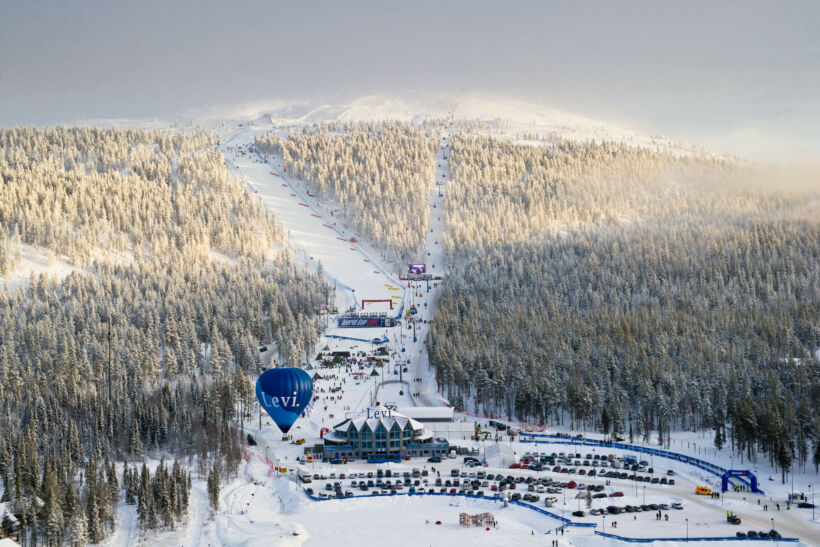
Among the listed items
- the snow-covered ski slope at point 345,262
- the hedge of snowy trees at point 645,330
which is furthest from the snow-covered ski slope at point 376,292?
the hedge of snowy trees at point 645,330

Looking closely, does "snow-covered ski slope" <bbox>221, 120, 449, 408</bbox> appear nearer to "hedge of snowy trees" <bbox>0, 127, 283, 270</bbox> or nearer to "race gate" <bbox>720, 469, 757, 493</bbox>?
"hedge of snowy trees" <bbox>0, 127, 283, 270</bbox>

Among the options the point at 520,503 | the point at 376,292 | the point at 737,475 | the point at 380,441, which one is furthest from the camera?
the point at 376,292

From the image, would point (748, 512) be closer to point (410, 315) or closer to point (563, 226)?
point (410, 315)

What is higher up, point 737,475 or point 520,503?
point 737,475

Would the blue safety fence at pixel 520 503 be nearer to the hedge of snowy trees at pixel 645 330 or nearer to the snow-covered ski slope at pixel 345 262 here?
the hedge of snowy trees at pixel 645 330

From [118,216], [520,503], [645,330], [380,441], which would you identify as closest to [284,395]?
[380,441]

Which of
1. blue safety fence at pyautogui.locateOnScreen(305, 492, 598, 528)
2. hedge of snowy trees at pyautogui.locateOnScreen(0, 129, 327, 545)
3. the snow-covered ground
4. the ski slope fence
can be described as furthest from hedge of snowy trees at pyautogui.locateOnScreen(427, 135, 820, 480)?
hedge of snowy trees at pyautogui.locateOnScreen(0, 129, 327, 545)

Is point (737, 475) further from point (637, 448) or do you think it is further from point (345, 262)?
point (345, 262)
